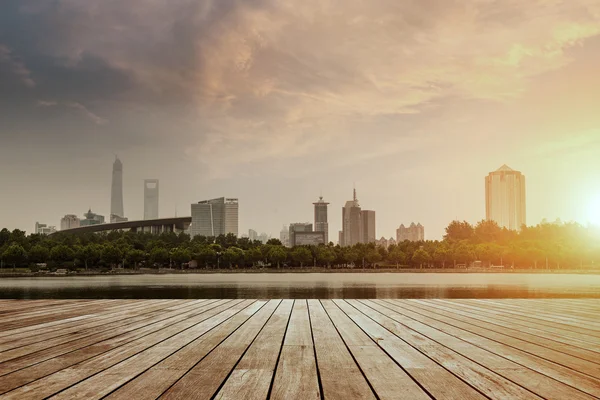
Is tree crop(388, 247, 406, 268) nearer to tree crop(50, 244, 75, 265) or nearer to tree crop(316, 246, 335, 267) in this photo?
tree crop(316, 246, 335, 267)

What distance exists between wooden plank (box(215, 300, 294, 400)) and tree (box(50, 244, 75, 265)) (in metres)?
140

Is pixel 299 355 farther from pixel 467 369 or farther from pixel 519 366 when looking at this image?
pixel 519 366

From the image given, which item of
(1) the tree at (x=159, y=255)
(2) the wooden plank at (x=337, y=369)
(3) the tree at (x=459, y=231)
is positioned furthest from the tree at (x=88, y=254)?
(2) the wooden plank at (x=337, y=369)

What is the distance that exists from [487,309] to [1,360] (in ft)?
29.3

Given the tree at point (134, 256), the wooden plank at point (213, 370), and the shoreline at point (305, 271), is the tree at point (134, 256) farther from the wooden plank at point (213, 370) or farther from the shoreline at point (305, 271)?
the wooden plank at point (213, 370)

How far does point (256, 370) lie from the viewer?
4.81 m

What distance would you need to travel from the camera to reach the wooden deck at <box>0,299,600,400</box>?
412 cm

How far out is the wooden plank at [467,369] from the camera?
159 inches

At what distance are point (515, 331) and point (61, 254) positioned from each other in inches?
5606

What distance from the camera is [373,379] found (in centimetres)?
443

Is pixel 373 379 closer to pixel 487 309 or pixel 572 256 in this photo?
pixel 487 309

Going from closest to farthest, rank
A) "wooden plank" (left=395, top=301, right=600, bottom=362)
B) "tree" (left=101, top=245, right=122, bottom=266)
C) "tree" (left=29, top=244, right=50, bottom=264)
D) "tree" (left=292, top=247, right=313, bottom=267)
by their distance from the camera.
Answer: "wooden plank" (left=395, top=301, right=600, bottom=362)
"tree" (left=29, top=244, right=50, bottom=264)
"tree" (left=101, top=245, right=122, bottom=266)
"tree" (left=292, top=247, right=313, bottom=267)

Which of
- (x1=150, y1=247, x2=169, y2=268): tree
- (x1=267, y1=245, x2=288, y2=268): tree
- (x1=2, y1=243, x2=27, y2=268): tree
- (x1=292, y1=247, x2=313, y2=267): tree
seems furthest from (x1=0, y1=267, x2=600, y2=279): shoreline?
(x1=2, y1=243, x2=27, y2=268): tree

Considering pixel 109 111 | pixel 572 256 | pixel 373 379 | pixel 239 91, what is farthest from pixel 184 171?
pixel 373 379
